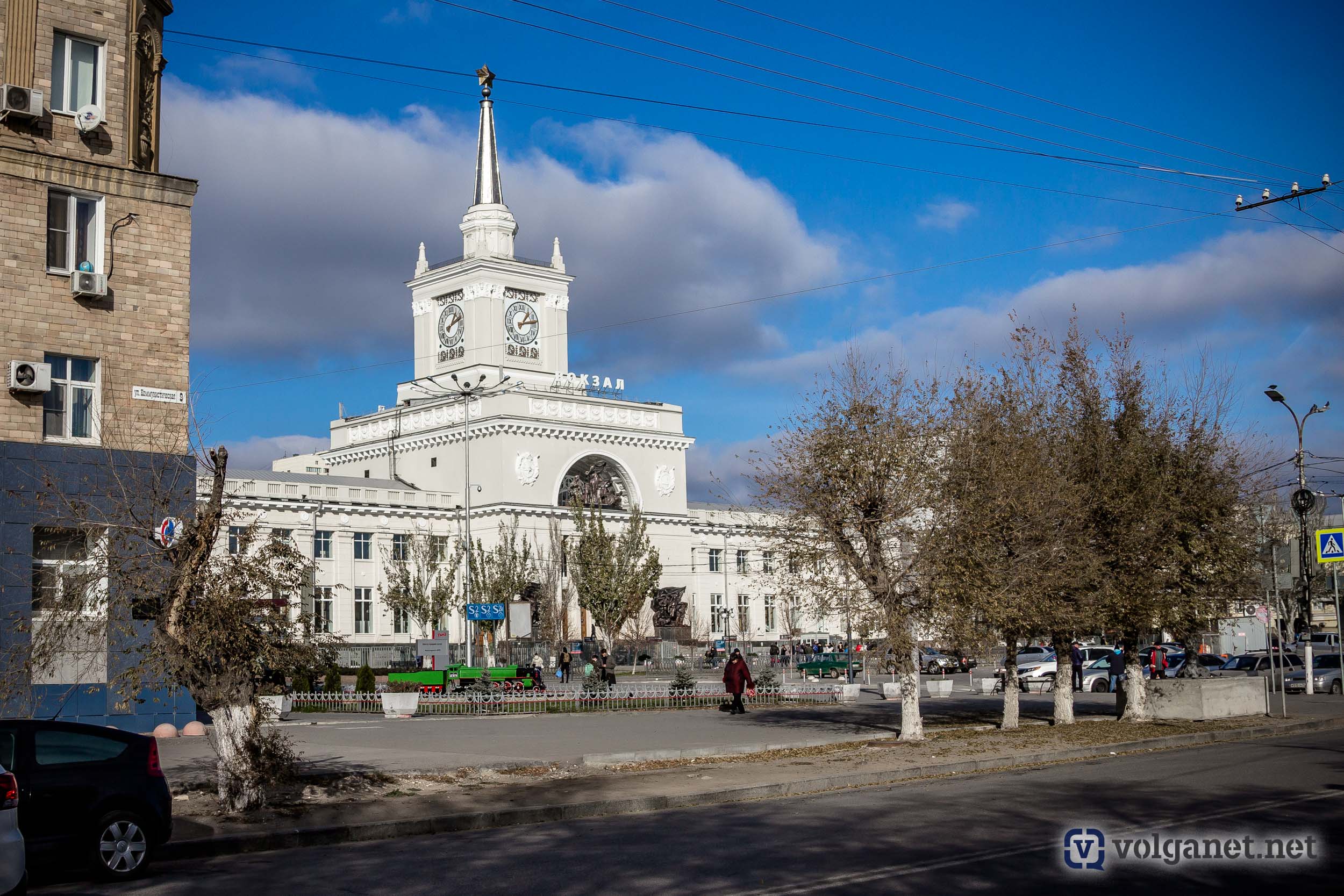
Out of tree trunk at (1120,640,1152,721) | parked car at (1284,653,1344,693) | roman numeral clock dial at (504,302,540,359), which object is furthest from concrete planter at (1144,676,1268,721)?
roman numeral clock dial at (504,302,540,359)

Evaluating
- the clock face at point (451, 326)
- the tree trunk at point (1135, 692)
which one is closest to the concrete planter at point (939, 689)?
the tree trunk at point (1135, 692)

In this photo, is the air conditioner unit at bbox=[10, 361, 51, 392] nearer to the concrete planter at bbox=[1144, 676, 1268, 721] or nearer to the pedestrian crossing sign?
the concrete planter at bbox=[1144, 676, 1268, 721]

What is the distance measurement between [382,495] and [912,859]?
231 feet

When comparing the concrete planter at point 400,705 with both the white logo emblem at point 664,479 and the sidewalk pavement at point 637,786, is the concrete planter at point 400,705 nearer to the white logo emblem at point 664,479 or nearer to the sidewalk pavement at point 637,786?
the sidewalk pavement at point 637,786

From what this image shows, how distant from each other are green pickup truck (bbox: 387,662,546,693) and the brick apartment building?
55.1ft

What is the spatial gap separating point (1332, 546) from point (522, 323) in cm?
6734

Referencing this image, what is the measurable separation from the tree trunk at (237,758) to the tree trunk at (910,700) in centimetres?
1172

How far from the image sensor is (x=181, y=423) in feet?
76.5

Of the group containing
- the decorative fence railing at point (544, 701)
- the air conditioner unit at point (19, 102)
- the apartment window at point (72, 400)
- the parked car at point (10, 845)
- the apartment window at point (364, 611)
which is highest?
the air conditioner unit at point (19, 102)

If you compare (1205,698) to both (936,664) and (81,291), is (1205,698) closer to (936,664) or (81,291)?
(81,291)

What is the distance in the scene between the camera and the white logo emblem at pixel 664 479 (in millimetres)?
89750

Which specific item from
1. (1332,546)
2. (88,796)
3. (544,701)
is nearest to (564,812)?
(88,796)

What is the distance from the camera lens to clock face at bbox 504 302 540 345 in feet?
293

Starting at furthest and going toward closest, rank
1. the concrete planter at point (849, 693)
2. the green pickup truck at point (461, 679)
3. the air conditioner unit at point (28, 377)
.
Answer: the green pickup truck at point (461, 679) → the concrete planter at point (849, 693) → the air conditioner unit at point (28, 377)
